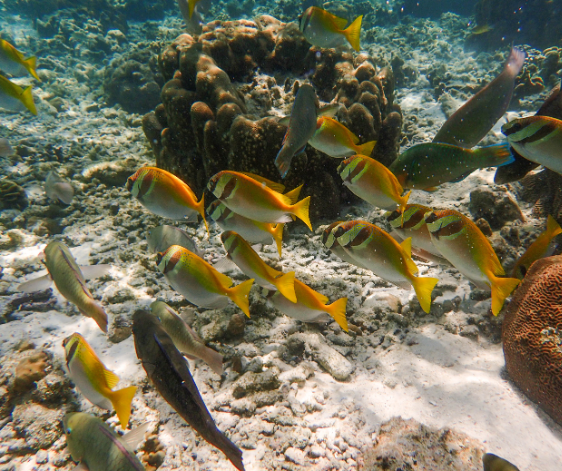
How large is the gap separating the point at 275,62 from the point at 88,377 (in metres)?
6.35

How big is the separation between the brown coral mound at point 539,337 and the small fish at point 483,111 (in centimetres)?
124

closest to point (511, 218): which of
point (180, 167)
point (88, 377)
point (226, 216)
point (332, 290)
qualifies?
point (332, 290)

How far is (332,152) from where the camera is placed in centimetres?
253

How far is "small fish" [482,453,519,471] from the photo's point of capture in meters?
1.36

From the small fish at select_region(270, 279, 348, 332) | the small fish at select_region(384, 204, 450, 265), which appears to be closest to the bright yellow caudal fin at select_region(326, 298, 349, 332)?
the small fish at select_region(270, 279, 348, 332)

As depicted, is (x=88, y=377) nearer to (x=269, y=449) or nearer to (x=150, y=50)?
(x=269, y=449)

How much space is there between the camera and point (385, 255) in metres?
1.84

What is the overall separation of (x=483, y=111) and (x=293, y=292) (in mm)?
2343

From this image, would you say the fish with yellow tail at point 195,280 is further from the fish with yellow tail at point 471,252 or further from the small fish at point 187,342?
the fish with yellow tail at point 471,252

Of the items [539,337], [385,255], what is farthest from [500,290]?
[539,337]

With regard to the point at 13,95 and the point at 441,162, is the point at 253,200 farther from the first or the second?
the point at 13,95

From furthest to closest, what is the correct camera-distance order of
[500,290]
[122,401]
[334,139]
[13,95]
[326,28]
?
[13,95]
[326,28]
[334,139]
[500,290]
[122,401]

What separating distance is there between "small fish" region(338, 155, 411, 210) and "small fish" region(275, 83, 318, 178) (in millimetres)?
412

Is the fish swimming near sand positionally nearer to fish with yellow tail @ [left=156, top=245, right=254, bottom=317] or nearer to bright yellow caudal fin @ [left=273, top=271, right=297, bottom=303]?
fish with yellow tail @ [left=156, top=245, right=254, bottom=317]
